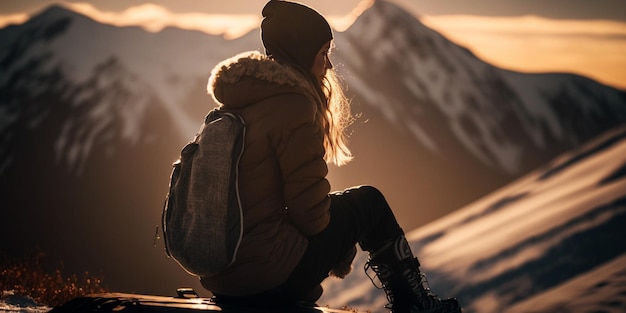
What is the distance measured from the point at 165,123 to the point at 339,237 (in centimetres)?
7122

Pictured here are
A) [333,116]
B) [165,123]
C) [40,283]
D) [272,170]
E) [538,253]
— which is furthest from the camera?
[165,123]

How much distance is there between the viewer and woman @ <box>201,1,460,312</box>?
3678 mm

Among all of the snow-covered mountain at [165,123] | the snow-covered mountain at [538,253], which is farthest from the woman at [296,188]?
the snow-covered mountain at [165,123]

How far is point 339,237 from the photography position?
405 centimetres

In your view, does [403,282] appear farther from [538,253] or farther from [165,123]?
[165,123]

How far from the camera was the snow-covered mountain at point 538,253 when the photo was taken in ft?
40.6

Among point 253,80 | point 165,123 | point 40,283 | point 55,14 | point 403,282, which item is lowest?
point 40,283

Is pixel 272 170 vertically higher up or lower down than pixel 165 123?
lower down

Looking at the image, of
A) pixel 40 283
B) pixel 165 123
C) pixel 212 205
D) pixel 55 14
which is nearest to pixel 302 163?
pixel 212 205

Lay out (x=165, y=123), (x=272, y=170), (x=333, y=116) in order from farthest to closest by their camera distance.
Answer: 1. (x=165, y=123)
2. (x=333, y=116)
3. (x=272, y=170)

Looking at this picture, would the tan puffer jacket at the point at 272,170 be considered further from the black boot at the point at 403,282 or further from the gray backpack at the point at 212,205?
the black boot at the point at 403,282

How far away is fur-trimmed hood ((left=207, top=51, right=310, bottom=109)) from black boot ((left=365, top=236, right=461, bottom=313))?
1102 mm

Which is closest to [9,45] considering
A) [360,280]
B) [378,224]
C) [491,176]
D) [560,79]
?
[491,176]

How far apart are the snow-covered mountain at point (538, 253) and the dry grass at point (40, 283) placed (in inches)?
220
